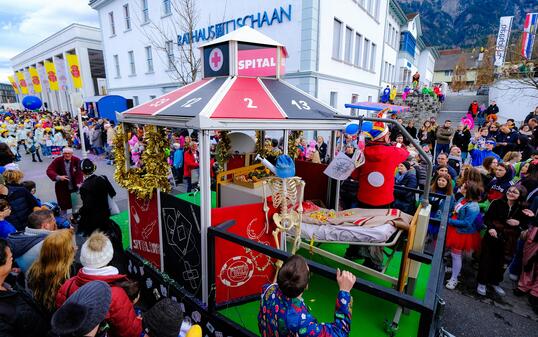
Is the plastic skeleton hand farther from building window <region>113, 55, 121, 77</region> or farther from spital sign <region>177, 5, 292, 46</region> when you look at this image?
building window <region>113, 55, 121, 77</region>

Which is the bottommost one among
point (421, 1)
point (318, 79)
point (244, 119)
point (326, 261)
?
point (326, 261)

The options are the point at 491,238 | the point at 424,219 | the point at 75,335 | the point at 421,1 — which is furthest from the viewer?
the point at 421,1

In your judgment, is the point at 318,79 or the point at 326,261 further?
the point at 318,79

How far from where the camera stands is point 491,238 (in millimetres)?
4398

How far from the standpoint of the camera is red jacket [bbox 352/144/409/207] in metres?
4.27

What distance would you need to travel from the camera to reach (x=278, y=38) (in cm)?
1299

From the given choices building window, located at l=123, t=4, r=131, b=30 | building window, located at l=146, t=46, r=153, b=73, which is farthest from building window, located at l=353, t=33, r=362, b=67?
building window, located at l=123, t=4, r=131, b=30

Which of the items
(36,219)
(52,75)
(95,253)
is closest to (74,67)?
(52,75)

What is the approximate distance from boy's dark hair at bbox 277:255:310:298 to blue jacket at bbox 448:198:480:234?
404cm

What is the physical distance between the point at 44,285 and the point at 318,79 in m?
12.4

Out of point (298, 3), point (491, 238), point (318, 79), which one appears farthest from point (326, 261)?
point (298, 3)

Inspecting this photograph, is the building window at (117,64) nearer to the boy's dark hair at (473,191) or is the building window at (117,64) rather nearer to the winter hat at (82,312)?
the boy's dark hair at (473,191)

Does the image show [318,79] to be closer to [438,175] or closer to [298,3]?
[298,3]

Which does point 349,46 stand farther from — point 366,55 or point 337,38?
point 366,55
